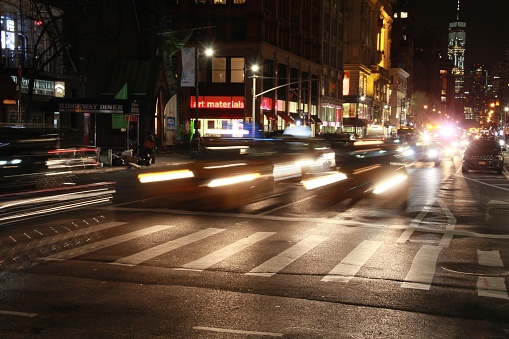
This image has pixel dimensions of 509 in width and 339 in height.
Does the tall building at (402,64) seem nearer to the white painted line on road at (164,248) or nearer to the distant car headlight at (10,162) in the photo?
the white painted line on road at (164,248)

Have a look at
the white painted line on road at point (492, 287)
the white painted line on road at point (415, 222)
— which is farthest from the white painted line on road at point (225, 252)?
the white painted line on road at point (492, 287)

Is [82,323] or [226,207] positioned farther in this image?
[226,207]

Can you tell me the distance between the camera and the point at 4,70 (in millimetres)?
35906

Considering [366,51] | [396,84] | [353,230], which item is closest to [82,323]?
[353,230]

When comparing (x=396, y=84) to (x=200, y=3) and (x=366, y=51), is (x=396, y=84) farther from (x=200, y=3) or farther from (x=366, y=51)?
(x=200, y=3)

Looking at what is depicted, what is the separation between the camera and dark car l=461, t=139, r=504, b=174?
33969mm

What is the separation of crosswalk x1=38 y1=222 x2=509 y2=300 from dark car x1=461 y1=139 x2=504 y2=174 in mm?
23776

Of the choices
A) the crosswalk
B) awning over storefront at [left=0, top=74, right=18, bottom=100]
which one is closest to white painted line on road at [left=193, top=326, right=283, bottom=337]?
the crosswalk

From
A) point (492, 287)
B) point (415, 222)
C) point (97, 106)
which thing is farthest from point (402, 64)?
point (492, 287)

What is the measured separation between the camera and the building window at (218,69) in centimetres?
6869

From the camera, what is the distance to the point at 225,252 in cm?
1103

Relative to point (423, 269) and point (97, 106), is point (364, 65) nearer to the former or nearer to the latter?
point (97, 106)

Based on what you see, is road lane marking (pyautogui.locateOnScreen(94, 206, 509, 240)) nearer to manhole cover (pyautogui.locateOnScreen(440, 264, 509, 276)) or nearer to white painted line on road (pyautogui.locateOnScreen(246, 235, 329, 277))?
white painted line on road (pyautogui.locateOnScreen(246, 235, 329, 277))

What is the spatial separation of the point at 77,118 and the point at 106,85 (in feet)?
16.6
